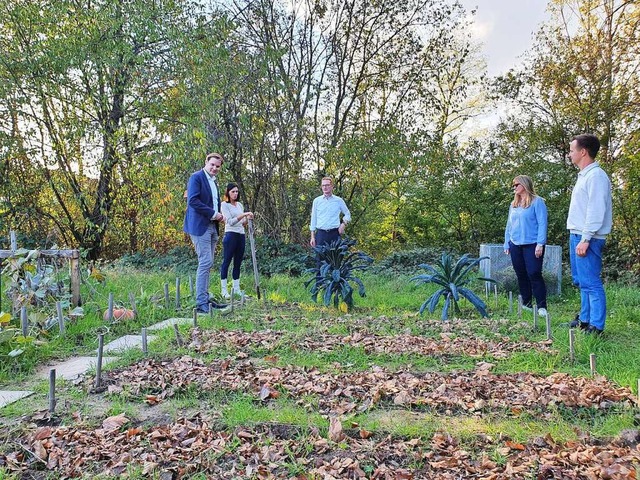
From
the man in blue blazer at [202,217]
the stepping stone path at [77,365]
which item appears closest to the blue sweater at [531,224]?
the man in blue blazer at [202,217]

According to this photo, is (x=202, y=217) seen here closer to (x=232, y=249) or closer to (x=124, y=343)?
(x=232, y=249)

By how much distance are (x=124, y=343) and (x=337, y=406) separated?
2.21m

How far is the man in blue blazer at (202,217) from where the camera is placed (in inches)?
183

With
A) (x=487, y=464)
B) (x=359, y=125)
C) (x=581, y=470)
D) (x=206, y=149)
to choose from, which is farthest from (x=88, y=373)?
(x=359, y=125)

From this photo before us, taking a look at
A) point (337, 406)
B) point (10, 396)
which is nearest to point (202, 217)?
point (10, 396)

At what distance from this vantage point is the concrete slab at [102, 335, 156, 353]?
11.7ft

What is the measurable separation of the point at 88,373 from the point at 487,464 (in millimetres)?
2444

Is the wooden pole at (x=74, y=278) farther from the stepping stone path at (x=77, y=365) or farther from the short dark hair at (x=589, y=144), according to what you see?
the short dark hair at (x=589, y=144)

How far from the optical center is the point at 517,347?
10.8ft

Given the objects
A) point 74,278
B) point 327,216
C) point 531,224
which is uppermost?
point 327,216

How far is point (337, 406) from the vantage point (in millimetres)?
2346

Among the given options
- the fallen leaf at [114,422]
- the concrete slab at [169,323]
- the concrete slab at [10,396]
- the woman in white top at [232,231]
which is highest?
the woman in white top at [232,231]

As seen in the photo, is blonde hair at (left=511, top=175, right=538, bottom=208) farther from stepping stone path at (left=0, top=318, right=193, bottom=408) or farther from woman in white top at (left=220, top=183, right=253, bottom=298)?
stepping stone path at (left=0, top=318, right=193, bottom=408)

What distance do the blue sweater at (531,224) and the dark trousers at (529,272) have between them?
0.28ft
